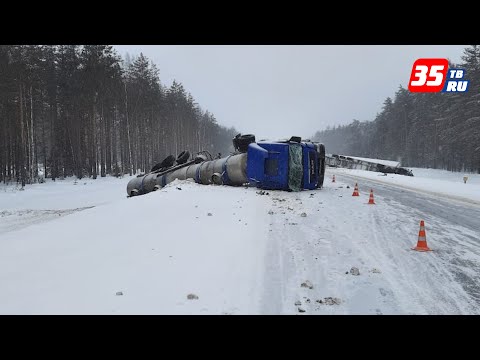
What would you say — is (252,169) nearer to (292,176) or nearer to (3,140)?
(292,176)

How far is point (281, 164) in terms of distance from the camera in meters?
16.6

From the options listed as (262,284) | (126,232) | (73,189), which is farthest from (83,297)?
(73,189)

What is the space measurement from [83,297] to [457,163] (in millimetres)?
63769

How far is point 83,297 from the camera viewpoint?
4273 millimetres

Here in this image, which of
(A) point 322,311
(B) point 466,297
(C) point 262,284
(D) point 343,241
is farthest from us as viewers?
(D) point 343,241

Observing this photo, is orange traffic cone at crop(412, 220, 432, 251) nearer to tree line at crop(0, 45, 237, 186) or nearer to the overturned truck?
the overturned truck

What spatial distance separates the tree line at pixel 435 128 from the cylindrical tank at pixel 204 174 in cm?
3163

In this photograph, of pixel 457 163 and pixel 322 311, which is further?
pixel 457 163

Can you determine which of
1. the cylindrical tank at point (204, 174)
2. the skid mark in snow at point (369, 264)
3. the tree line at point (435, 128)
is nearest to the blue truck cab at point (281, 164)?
the cylindrical tank at point (204, 174)

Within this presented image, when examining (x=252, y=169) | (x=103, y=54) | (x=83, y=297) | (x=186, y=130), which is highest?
(x=103, y=54)

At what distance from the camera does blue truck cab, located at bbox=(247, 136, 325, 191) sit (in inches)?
652

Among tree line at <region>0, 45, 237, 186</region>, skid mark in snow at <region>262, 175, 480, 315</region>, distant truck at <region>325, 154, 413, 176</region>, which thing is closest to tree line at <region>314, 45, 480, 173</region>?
distant truck at <region>325, 154, 413, 176</region>

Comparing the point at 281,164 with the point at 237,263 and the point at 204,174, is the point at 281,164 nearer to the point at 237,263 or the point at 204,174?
the point at 204,174

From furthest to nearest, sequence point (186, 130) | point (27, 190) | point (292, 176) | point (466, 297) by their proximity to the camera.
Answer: point (186, 130) → point (27, 190) → point (292, 176) → point (466, 297)
